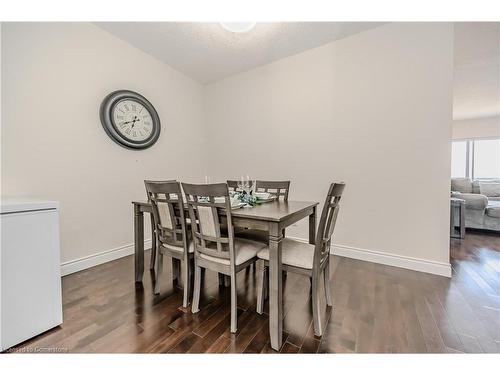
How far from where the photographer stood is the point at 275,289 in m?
1.27

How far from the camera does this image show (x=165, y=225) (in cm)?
177

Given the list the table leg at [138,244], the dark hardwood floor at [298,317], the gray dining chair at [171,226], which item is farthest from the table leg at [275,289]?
the table leg at [138,244]

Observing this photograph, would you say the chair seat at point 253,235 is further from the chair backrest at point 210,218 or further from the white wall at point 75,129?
the white wall at point 75,129

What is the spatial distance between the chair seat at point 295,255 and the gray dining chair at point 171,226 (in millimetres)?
583

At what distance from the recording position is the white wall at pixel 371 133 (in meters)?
2.18

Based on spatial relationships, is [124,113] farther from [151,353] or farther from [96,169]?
[151,353]

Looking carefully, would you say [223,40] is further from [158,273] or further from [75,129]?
[158,273]

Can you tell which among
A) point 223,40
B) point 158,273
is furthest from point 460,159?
point 158,273

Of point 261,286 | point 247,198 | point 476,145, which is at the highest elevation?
point 476,145

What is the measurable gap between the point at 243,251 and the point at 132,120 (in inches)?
90.0

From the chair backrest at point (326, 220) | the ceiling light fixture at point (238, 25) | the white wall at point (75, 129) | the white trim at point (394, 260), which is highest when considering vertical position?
the ceiling light fixture at point (238, 25)

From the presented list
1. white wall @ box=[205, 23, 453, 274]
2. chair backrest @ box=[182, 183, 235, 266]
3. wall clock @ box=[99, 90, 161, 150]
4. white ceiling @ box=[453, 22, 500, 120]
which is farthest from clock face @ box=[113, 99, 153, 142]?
white ceiling @ box=[453, 22, 500, 120]
